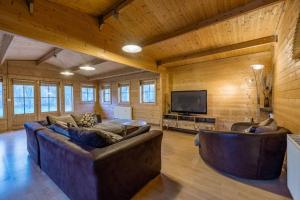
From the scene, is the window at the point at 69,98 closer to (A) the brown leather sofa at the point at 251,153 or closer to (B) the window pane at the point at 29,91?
(B) the window pane at the point at 29,91

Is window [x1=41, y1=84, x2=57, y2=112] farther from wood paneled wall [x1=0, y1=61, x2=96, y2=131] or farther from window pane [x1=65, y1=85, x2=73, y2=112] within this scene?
window pane [x1=65, y1=85, x2=73, y2=112]

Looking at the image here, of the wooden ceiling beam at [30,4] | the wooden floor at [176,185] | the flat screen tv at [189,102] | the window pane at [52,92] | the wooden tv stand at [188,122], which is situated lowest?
the wooden floor at [176,185]

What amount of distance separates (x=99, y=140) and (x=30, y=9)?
2287 millimetres

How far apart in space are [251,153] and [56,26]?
375 cm

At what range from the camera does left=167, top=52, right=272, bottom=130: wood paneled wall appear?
4277 mm

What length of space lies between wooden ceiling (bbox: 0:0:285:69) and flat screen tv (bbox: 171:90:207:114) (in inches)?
54.4

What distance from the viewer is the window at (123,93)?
750 centimetres

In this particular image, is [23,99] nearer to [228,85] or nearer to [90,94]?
[90,94]

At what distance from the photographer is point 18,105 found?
5910 millimetres

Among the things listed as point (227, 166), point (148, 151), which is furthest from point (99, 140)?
point (227, 166)

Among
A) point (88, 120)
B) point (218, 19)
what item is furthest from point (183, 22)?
point (88, 120)

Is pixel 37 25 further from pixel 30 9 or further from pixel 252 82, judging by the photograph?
pixel 252 82

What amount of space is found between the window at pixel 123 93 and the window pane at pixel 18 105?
4.07 meters

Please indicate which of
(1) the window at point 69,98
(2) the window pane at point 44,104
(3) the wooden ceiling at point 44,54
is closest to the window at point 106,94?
(3) the wooden ceiling at point 44,54
